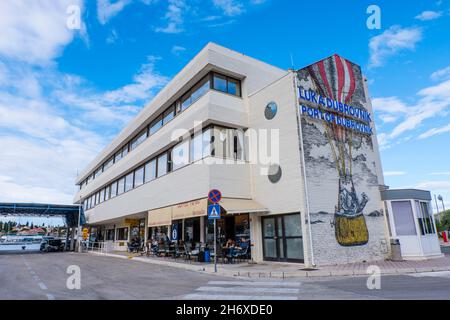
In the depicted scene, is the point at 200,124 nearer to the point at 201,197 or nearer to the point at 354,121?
the point at 201,197

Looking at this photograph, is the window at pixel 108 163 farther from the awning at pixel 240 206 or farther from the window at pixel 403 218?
the window at pixel 403 218

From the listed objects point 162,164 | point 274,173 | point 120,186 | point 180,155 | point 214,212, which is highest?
point 120,186

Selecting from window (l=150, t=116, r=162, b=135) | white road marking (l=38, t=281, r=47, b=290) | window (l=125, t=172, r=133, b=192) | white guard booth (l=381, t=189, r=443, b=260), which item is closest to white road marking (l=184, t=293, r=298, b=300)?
white road marking (l=38, t=281, r=47, b=290)

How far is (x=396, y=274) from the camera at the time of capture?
35.7ft

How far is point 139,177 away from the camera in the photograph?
27359mm

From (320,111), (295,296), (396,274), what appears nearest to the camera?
(295,296)

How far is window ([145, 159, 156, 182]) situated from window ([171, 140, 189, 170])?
378 centimetres

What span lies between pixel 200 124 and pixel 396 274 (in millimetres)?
11561

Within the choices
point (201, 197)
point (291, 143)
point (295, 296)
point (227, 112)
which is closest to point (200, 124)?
point (227, 112)

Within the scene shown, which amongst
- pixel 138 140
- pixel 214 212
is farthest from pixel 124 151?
pixel 214 212

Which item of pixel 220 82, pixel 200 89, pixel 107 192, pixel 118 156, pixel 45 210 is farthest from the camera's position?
pixel 45 210

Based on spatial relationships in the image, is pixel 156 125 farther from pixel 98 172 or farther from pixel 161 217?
pixel 98 172

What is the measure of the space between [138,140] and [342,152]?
1897cm

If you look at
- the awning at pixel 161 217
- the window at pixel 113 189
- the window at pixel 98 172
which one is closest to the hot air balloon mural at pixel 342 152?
the awning at pixel 161 217
